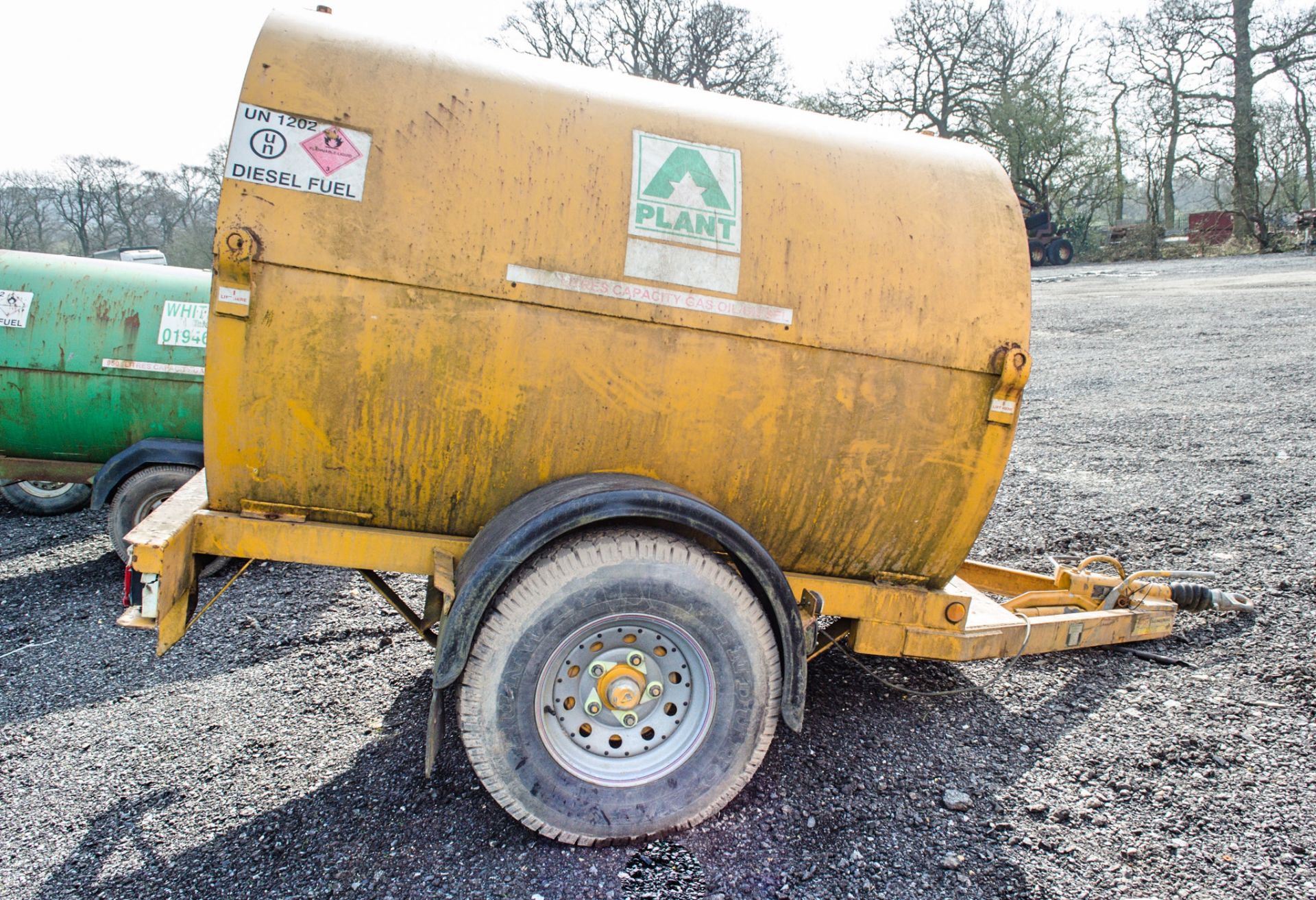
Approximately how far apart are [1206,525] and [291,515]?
552 centimetres

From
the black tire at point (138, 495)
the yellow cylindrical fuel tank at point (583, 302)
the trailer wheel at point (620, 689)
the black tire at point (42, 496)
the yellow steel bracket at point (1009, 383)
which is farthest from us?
the black tire at point (42, 496)

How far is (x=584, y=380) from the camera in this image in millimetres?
2635

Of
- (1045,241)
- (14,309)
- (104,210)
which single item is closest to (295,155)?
(14,309)

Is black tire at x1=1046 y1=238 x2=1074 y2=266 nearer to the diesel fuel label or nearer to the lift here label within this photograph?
the lift here label

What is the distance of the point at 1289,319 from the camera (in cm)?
1140

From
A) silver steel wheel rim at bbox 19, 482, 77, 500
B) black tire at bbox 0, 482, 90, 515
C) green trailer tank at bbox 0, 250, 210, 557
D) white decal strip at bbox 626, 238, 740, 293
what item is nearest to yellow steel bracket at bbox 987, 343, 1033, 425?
white decal strip at bbox 626, 238, 740, 293

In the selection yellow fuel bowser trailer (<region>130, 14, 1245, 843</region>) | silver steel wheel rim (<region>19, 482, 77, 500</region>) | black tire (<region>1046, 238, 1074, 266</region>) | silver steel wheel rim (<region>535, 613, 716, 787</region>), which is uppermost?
black tire (<region>1046, 238, 1074, 266</region>)

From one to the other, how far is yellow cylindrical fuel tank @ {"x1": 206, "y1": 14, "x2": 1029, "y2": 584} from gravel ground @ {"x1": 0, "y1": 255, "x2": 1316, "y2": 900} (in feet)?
3.15

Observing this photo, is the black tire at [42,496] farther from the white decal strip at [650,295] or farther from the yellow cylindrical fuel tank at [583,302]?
the white decal strip at [650,295]

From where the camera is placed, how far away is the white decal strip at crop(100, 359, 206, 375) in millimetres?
5305

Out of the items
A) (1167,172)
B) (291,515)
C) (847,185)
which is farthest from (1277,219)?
(291,515)

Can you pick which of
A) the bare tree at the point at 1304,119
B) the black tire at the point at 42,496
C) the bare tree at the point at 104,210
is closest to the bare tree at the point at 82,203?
the bare tree at the point at 104,210

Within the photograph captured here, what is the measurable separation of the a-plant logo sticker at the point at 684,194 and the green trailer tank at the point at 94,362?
398cm

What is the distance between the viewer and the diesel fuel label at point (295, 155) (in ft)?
8.07
